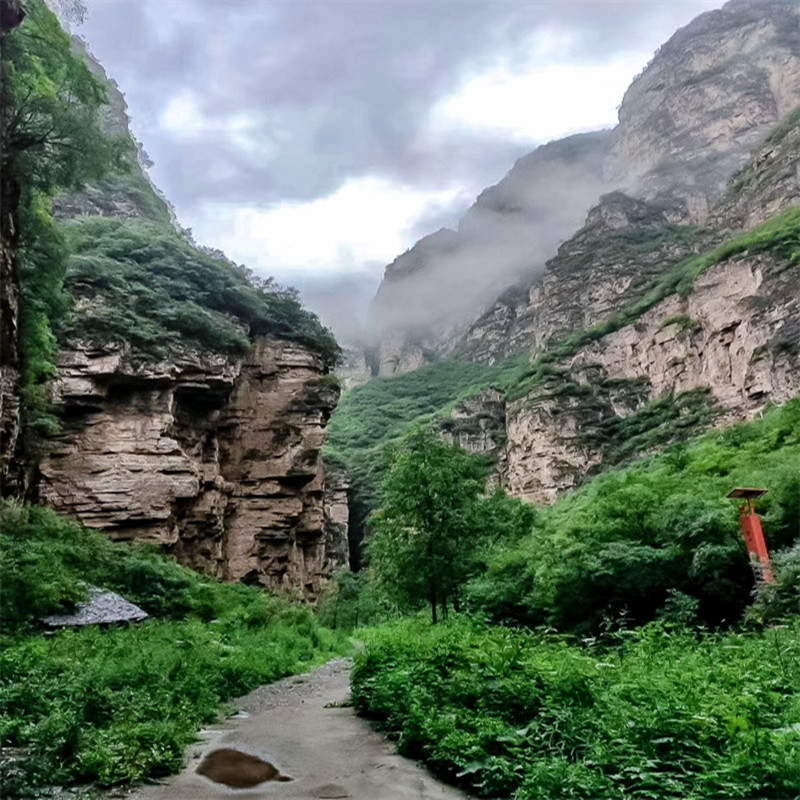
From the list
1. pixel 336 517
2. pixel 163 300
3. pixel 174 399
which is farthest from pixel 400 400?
pixel 174 399

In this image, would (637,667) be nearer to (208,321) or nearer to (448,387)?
(208,321)

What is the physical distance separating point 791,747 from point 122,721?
5847 mm

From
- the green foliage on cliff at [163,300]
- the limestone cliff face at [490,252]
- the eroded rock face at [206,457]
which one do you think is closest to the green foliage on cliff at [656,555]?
the eroded rock face at [206,457]

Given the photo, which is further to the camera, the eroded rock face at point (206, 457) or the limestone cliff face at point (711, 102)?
the limestone cliff face at point (711, 102)

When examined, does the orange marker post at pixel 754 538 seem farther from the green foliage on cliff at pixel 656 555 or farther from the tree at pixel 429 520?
the tree at pixel 429 520

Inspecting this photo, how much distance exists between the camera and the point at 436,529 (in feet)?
61.2

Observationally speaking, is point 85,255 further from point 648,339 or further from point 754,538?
point 648,339

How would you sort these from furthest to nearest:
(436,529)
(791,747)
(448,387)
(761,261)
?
(448,387) < (761,261) < (436,529) < (791,747)

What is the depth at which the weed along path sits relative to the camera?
4.91 metres

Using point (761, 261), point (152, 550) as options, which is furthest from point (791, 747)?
point (761, 261)

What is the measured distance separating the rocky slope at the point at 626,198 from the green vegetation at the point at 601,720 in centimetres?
7913

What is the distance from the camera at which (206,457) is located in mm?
32594

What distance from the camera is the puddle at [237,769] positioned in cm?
528

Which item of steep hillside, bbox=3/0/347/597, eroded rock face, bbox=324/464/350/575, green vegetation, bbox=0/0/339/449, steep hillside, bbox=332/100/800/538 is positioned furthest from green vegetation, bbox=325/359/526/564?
green vegetation, bbox=0/0/339/449
